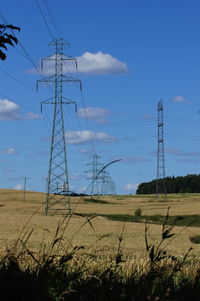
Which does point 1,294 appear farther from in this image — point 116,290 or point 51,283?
point 116,290

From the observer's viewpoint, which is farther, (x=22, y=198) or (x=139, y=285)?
(x=22, y=198)

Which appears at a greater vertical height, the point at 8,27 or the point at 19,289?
the point at 8,27

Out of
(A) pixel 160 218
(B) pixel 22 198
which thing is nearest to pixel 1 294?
(A) pixel 160 218

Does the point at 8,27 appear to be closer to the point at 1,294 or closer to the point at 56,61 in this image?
the point at 1,294

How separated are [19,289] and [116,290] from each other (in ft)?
2.21

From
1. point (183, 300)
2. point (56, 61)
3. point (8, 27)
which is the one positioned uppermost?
point (56, 61)

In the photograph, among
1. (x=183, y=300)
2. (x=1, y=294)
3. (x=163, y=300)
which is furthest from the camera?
(x=183, y=300)

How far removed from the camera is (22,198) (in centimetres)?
10056

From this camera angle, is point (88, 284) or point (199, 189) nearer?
point (88, 284)

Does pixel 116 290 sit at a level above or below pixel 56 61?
below

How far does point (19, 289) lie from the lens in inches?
136

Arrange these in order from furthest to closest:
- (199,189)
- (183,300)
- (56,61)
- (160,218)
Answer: (199,189) < (160,218) < (56,61) < (183,300)

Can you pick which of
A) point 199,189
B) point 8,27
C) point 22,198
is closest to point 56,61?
point 8,27

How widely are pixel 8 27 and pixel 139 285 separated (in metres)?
2.71
